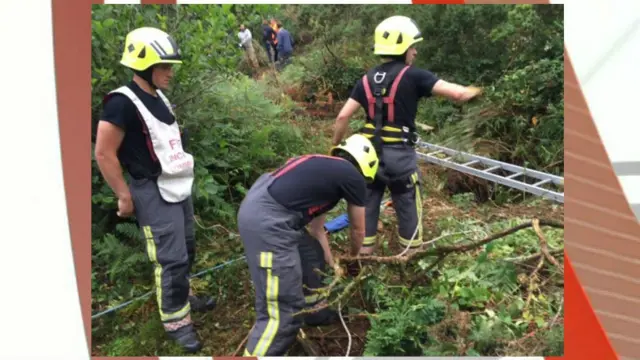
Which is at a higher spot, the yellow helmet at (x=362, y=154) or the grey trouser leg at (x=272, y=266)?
the yellow helmet at (x=362, y=154)

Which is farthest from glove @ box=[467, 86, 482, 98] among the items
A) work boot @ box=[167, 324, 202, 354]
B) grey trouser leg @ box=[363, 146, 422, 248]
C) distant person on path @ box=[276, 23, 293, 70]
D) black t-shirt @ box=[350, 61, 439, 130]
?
work boot @ box=[167, 324, 202, 354]

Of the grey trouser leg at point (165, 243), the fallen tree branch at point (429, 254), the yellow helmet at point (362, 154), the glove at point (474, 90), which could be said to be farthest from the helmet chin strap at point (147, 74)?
the glove at point (474, 90)

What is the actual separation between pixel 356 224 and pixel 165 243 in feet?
4.22

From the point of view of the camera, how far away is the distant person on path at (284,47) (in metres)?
4.16

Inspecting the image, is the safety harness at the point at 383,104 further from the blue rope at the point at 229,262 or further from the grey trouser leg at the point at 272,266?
the grey trouser leg at the point at 272,266

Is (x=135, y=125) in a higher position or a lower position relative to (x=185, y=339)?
higher

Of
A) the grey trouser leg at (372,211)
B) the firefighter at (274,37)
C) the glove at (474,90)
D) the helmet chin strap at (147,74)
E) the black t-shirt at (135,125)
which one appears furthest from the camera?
the grey trouser leg at (372,211)

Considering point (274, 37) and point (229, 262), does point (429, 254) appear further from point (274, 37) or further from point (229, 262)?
point (274, 37)

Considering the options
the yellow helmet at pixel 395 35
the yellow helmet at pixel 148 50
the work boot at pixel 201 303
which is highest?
the yellow helmet at pixel 395 35

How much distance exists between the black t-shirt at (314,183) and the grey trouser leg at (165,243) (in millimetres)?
767

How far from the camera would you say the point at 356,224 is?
3.49 m

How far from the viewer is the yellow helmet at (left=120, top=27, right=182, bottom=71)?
10.6 ft

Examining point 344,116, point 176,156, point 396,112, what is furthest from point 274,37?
point 176,156

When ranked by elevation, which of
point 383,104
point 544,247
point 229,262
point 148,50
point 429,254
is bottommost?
point 229,262
